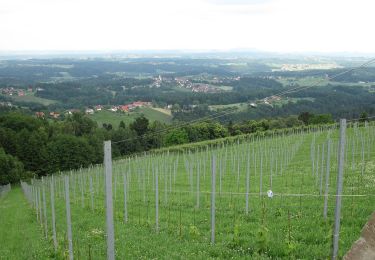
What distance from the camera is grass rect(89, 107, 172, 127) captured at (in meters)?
107

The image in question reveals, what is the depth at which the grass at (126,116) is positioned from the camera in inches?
4210

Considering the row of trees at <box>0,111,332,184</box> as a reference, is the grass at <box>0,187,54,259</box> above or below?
above

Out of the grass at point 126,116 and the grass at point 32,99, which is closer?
the grass at point 126,116

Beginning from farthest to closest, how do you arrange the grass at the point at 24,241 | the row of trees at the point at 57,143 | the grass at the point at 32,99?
the grass at the point at 32,99 → the row of trees at the point at 57,143 → the grass at the point at 24,241

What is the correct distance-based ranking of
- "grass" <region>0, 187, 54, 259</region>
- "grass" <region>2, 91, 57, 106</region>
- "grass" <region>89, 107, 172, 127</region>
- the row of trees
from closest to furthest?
"grass" <region>0, 187, 54, 259</region>, the row of trees, "grass" <region>89, 107, 172, 127</region>, "grass" <region>2, 91, 57, 106</region>

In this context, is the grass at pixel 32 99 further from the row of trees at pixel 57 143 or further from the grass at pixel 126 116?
the row of trees at pixel 57 143

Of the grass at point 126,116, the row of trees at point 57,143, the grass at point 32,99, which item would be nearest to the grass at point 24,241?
the row of trees at point 57,143

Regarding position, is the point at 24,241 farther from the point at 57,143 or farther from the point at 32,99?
the point at 32,99

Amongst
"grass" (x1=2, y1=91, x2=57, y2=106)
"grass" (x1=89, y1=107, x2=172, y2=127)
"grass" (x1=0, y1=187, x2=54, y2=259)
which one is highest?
"grass" (x1=0, y1=187, x2=54, y2=259)

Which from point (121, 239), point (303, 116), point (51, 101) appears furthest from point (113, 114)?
point (121, 239)

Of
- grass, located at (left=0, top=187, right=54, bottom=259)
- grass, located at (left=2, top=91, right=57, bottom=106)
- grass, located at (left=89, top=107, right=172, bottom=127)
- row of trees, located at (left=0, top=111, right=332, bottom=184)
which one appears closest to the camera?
grass, located at (left=0, top=187, right=54, bottom=259)

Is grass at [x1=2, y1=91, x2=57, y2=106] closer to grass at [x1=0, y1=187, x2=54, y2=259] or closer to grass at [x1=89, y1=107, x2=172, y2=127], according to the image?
grass at [x1=89, y1=107, x2=172, y2=127]

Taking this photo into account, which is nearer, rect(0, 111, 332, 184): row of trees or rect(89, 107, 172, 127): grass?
rect(0, 111, 332, 184): row of trees

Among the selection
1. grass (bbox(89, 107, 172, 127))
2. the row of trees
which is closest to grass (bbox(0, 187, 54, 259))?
the row of trees
